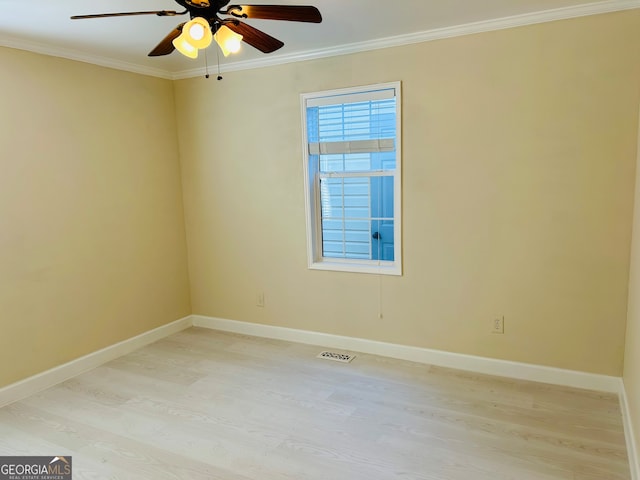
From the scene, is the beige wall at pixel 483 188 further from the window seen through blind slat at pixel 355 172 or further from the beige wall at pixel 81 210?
the beige wall at pixel 81 210

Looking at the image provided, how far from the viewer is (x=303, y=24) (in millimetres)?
2818

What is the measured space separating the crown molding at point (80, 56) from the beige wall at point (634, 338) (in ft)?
12.5

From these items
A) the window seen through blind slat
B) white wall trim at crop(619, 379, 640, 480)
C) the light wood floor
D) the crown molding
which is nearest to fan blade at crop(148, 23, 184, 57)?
the crown molding

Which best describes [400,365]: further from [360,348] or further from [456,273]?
[456,273]

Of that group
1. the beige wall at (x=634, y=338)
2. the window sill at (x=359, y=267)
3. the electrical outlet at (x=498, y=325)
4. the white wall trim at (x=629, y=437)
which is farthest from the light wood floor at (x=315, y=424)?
the window sill at (x=359, y=267)

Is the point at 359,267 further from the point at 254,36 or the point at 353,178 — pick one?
the point at 254,36

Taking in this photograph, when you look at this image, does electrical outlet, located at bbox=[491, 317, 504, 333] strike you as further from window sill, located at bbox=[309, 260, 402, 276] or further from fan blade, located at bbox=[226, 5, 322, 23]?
fan blade, located at bbox=[226, 5, 322, 23]

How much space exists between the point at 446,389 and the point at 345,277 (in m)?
1.19

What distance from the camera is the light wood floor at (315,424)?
2.21 metres

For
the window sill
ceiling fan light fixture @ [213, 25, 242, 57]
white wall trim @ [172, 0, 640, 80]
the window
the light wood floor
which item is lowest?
the light wood floor

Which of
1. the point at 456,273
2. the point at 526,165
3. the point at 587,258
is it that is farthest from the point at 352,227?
the point at 587,258

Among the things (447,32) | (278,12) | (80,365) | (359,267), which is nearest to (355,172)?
(359,267)

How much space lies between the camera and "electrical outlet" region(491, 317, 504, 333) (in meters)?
3.12

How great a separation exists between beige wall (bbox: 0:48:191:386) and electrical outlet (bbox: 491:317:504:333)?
9.64 ft
